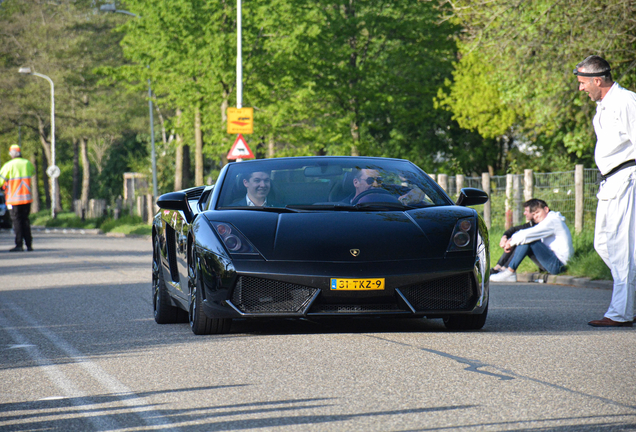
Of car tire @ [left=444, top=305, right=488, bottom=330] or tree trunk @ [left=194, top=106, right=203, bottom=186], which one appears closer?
car tire @ [left=444, top=305, right=488, bottom=330]

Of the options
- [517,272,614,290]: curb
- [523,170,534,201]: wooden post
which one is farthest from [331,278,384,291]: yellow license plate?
[523,170,534,201]: wooden post

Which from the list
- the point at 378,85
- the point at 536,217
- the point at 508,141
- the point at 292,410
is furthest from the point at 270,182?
the point at 508,141

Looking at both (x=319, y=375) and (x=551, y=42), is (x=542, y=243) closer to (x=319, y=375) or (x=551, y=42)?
(x=319, y=375)

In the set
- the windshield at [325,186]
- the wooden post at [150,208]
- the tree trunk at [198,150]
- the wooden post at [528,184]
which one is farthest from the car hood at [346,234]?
the wooden post at [150,208]

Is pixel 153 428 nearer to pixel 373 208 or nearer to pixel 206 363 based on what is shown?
pixel 206 363

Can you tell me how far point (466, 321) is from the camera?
7250 mm

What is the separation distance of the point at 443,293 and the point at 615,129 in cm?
211

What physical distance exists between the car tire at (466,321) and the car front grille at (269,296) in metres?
1.22

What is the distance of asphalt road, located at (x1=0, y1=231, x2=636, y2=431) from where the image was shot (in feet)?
14.6

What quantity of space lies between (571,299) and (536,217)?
3029 mm

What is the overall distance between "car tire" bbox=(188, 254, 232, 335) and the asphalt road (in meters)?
0.15

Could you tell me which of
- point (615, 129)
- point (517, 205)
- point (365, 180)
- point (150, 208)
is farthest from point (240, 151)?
point (615, 129)

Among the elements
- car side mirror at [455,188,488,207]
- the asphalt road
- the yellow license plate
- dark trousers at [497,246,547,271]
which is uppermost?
car side mirror at [455,188,488,207]

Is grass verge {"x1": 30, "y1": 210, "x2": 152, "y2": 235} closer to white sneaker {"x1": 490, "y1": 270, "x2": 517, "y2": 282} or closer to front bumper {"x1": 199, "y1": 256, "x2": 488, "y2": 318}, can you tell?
white sneaker {"x1": 490, "y1": 270, "x2": 517, "y2": 282}
